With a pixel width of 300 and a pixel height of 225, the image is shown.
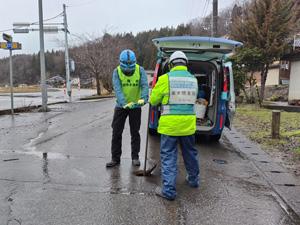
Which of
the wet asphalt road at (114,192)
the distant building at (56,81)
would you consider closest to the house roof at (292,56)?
the wet asphalt road at (114,192)

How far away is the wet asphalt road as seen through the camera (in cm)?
376

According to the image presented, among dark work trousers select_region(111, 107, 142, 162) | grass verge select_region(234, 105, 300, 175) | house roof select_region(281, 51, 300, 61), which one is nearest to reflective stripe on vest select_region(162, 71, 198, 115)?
dark work trousers select_region(111, 107, 142, 162)

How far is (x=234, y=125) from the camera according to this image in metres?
11.6

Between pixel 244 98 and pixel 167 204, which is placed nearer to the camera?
pixel 167 204

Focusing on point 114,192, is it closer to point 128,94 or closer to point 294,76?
point 128,94

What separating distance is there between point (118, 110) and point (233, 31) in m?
16.4

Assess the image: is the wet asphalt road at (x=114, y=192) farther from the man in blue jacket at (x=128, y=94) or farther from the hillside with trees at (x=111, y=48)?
the hillside with trees at (x=111, y=48)

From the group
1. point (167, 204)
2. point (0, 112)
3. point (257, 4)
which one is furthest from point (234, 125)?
point (257, 4)

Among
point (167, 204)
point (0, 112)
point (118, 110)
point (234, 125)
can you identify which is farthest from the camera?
point (0, 112)

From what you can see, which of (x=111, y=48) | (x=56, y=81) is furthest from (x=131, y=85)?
(x=56, y=81)

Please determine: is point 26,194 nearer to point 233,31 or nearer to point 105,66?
point 233,31

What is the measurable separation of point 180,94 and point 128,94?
1420 millimetres

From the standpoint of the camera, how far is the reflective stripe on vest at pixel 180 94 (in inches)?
174

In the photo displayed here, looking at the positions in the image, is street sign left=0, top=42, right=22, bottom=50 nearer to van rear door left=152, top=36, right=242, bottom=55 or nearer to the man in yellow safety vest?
van rear door left=152, top=36, right=242, bottom=55
